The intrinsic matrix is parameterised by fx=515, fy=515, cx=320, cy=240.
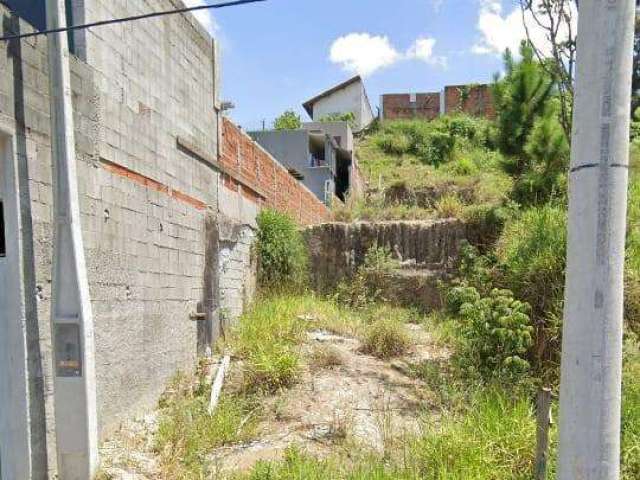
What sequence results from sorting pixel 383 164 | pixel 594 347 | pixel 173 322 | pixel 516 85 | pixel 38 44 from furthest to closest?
1. pixel 383 164
2. pixel 516 85
3. pixel 173 322
4. pixel 38 44
5. pixel 594 347

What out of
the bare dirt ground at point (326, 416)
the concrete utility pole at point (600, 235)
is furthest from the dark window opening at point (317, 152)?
the concrete utility pole at point (600, 235)

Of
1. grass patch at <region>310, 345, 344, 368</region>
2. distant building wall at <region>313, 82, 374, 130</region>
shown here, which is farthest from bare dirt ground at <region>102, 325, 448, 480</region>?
distant building wall at <region>313, 82, 374, 130</region>

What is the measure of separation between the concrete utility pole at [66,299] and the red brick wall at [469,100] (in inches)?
1122

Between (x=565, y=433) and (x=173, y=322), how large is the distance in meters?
4.14

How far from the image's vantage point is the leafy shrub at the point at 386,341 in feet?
21.1

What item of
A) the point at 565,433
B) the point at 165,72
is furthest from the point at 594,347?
the point at 165,72

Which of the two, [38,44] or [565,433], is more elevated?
[38,44]

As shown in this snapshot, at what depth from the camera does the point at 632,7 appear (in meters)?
1.80

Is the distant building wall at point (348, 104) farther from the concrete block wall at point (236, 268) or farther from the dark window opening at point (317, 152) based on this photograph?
the concrete block wall at point (236, 268)

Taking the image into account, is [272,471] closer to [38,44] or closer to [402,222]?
[38,44]

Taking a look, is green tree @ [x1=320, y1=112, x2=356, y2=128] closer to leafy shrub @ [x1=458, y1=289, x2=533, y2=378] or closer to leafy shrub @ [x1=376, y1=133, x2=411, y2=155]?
leafy shrub @ [x1=376, y1=133, x2=411, y2=155]

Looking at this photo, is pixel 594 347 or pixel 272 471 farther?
pixel 272 471

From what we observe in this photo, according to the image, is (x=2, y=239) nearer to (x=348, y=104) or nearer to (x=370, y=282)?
(x=370, y=282)

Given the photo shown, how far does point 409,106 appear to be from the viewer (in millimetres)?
31281
